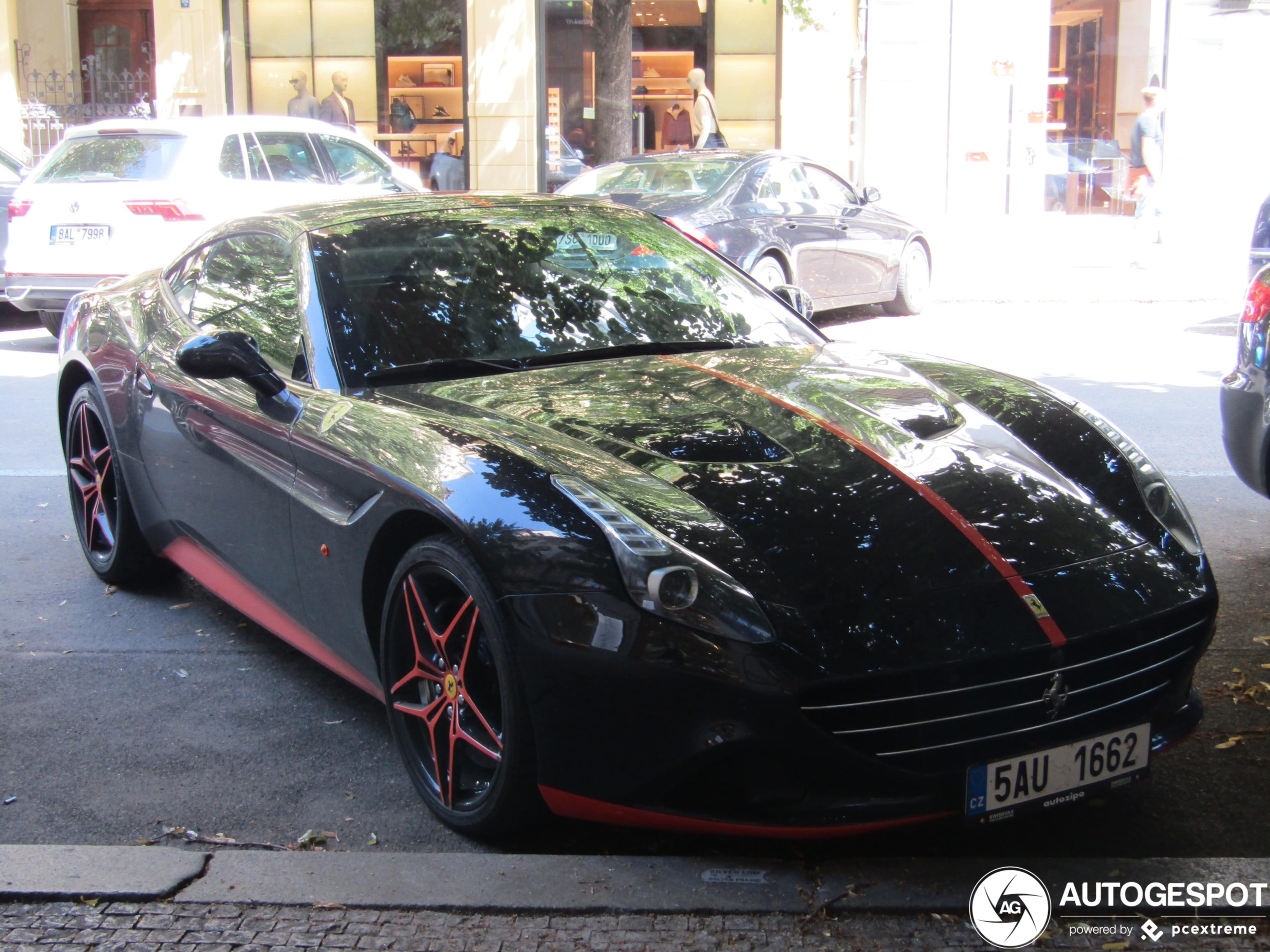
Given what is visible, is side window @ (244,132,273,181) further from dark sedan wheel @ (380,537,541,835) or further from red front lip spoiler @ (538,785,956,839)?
red front lip spoiler @ (538,785,956,839)

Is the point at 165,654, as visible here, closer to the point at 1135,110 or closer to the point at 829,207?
the point at 829,207

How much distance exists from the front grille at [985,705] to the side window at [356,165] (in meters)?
10.2

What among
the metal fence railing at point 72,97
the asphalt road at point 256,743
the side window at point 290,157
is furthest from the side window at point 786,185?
the metal fence railing at point 72,97

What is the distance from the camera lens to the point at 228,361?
3.66m

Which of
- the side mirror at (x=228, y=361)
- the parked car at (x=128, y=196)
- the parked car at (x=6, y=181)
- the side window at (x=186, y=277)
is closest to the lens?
the side mirror at (x=228, y=361)

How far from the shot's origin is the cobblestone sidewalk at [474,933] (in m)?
2.62

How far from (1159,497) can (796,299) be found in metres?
1.92

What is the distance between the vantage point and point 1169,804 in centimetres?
327

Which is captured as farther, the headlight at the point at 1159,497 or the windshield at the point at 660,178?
the windshield at the point at 660,178

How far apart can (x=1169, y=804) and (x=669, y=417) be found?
152 cm

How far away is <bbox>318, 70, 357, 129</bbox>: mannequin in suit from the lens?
18.4 metres

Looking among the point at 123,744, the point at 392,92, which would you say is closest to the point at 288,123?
the point at 392,92

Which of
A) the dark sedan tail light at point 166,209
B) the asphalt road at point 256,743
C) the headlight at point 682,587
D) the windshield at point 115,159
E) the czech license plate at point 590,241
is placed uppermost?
the windshield at point 115,159

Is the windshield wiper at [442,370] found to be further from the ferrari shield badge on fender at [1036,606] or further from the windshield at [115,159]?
the windshield at [115,159]
